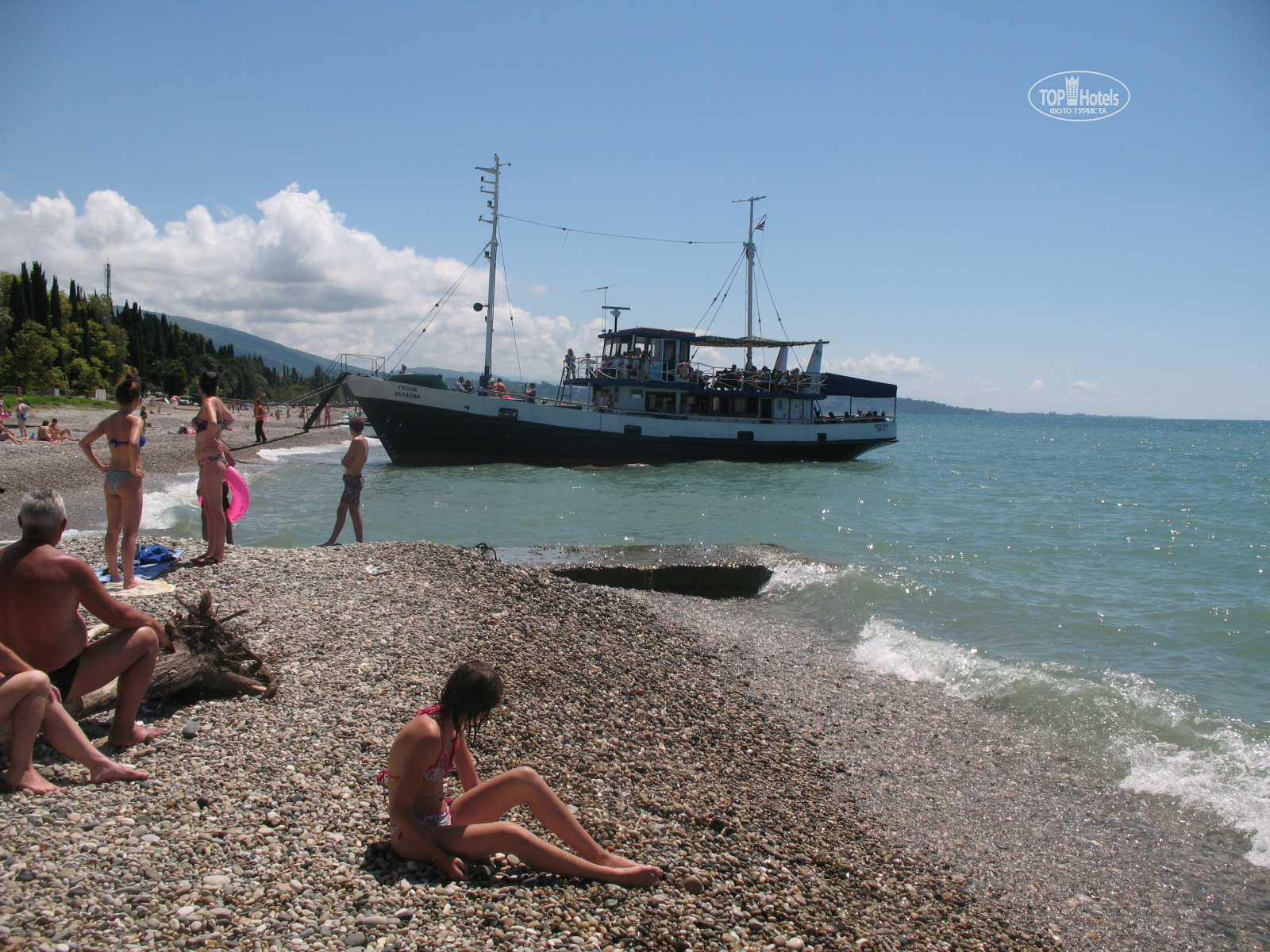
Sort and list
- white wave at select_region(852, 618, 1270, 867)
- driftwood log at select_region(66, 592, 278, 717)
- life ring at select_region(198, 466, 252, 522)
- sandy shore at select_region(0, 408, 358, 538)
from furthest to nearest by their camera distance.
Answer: sandy shore at select_region(0, 408, 358, 538), life ring at select_region(198, 466, 252, 522), white wave at select_region(852, 618, 1270, 867), driftwood log at select_region(66, 592, 278, 717)

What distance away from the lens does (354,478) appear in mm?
10227

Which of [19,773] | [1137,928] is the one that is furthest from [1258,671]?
[19,773]

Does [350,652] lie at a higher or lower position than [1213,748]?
higher

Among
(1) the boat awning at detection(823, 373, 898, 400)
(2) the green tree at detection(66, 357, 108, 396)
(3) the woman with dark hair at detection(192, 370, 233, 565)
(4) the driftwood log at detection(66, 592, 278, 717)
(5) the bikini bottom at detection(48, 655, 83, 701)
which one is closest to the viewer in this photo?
(5) the bikini bottom at detection(48, 655, 83, 701)

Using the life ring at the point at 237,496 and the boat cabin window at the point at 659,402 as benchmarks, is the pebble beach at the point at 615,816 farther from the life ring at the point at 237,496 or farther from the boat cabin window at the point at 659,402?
the boat cabin window at the point at 659,402

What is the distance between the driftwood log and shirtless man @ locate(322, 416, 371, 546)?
5.34 metres

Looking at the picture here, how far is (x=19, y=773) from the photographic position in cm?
315

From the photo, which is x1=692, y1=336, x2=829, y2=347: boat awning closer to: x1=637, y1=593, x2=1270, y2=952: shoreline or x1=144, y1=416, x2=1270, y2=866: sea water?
x1=144, y1=416, x2=1270, y2=866: sea water

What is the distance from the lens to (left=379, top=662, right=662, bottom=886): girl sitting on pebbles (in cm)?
304

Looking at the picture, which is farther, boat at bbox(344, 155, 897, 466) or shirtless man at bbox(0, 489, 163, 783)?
boat at bbox(344, 155, 897, 466)

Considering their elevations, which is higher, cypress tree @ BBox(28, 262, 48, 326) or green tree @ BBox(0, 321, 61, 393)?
cypress tree @ BBox(28, 262, 48, 326)

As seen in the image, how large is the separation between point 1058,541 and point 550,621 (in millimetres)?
13276

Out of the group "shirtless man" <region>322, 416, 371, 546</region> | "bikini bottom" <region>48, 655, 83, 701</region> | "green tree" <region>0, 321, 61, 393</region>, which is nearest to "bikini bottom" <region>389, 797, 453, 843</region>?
"bikini bottom" <region>48, 655, 83, 701</region>

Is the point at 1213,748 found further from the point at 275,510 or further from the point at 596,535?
the point at 275,510
